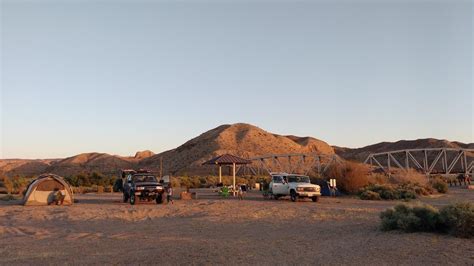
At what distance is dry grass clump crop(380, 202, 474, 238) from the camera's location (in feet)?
39.4

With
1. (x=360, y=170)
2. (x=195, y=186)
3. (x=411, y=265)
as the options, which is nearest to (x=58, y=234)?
(x=411, y=265)

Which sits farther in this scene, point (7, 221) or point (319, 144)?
point (319, 144)

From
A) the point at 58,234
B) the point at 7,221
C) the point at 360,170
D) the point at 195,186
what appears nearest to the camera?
the point at 58,234

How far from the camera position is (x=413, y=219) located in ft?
43.3

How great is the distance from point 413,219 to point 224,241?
5.13 m

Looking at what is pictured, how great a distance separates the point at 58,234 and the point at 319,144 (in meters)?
143

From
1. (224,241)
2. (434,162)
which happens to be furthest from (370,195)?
(434,162)

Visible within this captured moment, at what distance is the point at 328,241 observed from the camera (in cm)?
1270

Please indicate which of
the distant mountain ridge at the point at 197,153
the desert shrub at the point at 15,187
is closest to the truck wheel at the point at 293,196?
the desert shrub at the point at 15,187

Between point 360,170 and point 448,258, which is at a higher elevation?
point 360,170

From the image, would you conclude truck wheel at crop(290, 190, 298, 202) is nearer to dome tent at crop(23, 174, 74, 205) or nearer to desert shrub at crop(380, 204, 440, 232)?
dome tent at crop(23, 174, 74, 205)

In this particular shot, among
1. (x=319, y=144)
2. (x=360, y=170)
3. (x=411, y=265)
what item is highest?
(x=319, y=144)

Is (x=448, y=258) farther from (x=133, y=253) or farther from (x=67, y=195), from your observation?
(x=67, y=195)

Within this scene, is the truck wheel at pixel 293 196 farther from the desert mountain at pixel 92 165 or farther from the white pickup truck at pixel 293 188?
the desert mountain at pixel 92 165
